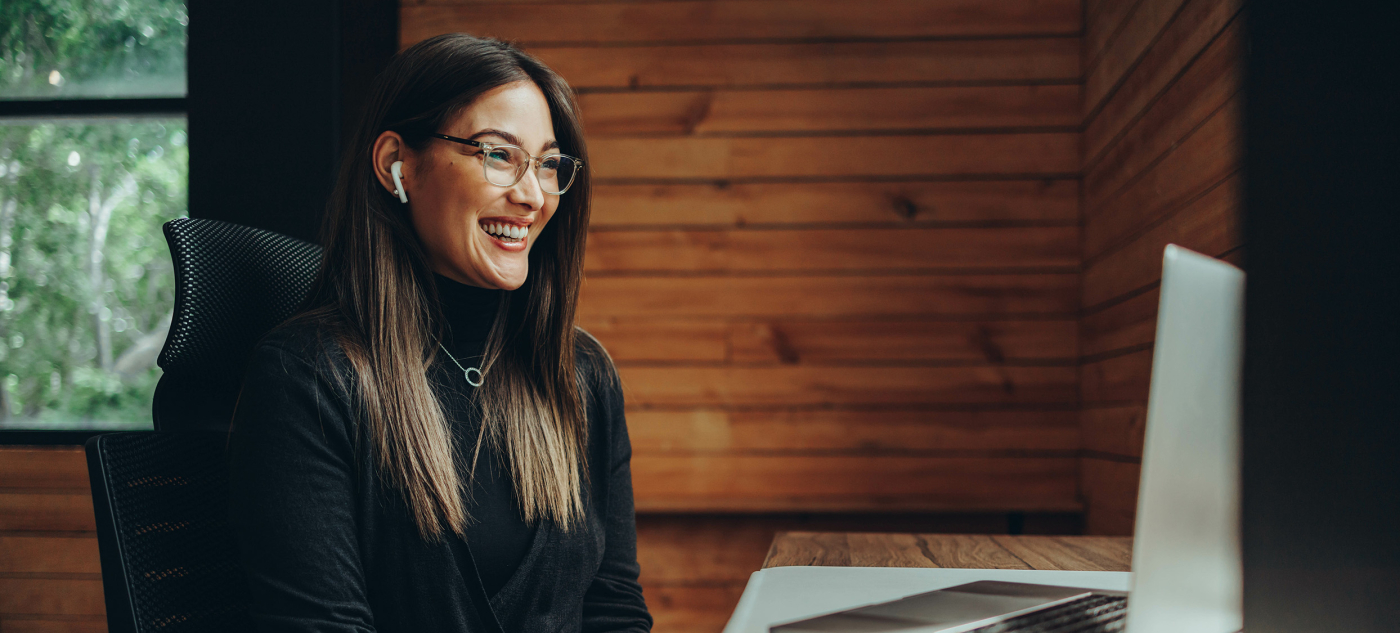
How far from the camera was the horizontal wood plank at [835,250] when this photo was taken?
211cm

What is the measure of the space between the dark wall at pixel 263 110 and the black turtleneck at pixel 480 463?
1.06m

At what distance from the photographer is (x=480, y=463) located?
1.05 m

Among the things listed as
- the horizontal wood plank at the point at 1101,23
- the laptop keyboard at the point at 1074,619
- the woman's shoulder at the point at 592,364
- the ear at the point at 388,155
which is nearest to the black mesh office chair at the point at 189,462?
the ear at the point at 388,155

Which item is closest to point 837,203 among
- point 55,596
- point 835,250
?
point 835,250

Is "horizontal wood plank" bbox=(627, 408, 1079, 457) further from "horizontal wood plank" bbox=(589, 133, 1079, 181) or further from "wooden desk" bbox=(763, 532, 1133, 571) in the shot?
"wooden desk" bbox=(763, 532, 1133, 571)

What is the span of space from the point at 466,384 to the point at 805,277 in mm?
1221

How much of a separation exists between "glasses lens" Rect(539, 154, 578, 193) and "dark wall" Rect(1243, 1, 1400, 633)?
888mm

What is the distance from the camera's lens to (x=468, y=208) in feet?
3.51

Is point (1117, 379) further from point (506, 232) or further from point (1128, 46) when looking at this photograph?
point (506, 232)

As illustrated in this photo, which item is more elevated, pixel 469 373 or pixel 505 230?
pixel 505 230

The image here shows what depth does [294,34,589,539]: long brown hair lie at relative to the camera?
96 centimetres

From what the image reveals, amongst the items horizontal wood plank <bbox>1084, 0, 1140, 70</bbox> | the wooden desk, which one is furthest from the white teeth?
horizontal wood plank <bbox>1084, 0, 1140, 70</bbox>

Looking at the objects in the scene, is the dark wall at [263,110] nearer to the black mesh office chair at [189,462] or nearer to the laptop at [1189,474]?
the black mesh office chair at [189,462]

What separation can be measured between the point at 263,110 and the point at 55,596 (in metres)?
1.36
